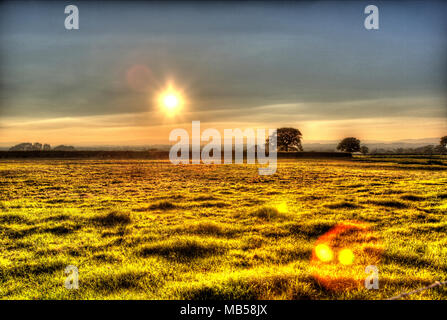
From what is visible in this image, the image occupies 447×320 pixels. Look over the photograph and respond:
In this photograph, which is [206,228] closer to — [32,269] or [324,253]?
[324,253]

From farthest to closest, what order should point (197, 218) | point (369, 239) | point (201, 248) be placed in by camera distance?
1. point (197, 218)
2. point (369, 239)
3. point (201, 248)

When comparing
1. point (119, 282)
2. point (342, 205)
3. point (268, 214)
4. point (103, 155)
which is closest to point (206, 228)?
point (268, 214)

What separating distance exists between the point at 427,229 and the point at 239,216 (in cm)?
651

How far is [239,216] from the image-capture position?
10.3 metres

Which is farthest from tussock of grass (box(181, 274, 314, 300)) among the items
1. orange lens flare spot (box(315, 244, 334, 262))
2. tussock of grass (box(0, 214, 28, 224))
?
tussock of grass (box(0, 214, 28, 224))

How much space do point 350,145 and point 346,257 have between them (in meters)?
103

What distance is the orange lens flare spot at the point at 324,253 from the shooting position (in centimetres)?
607

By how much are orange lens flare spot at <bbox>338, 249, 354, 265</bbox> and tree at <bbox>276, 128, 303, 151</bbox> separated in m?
90.5

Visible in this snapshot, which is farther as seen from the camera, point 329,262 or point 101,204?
point 101,204

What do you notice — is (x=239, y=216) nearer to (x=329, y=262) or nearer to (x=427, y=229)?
(x=329, y=262)

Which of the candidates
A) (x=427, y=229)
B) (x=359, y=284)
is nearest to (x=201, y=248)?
(x=359, y=284)

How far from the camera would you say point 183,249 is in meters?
6.71
